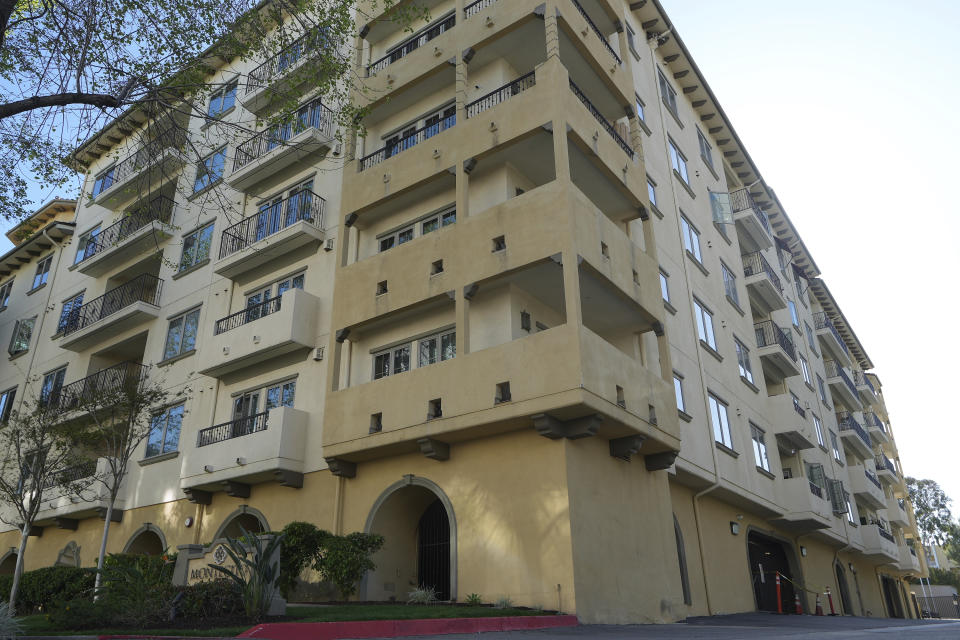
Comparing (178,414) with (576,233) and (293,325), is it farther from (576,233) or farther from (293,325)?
(576,233)

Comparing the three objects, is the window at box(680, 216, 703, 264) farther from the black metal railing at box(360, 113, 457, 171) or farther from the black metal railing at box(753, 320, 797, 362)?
the black metal railing at box(360, 113, 457, 171)

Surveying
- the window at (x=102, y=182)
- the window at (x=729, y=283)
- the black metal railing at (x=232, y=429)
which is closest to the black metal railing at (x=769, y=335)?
the window at (x=729, y=283)

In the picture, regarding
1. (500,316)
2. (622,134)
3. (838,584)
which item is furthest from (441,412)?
(838,584)

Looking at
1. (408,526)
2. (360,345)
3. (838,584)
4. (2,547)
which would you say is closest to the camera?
(408,526)

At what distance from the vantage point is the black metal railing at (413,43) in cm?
2253

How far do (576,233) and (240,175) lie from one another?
42.8ft

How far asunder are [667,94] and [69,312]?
25.7 meters

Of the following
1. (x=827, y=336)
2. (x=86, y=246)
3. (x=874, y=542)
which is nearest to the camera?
(x=86, y=246)

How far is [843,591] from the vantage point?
105 feet

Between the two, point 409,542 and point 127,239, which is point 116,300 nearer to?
point 127,239

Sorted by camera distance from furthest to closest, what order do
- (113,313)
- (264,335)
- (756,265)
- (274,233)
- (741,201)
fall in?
1. (741,201)
2. (756,265)
3. (113,313)
4. (274,233)
5. (264,335)

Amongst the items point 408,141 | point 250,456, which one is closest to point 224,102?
point 408,141

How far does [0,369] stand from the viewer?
3356 centimetres

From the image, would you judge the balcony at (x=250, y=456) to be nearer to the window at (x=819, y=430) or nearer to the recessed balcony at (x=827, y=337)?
the window at (x=819, y=430)
